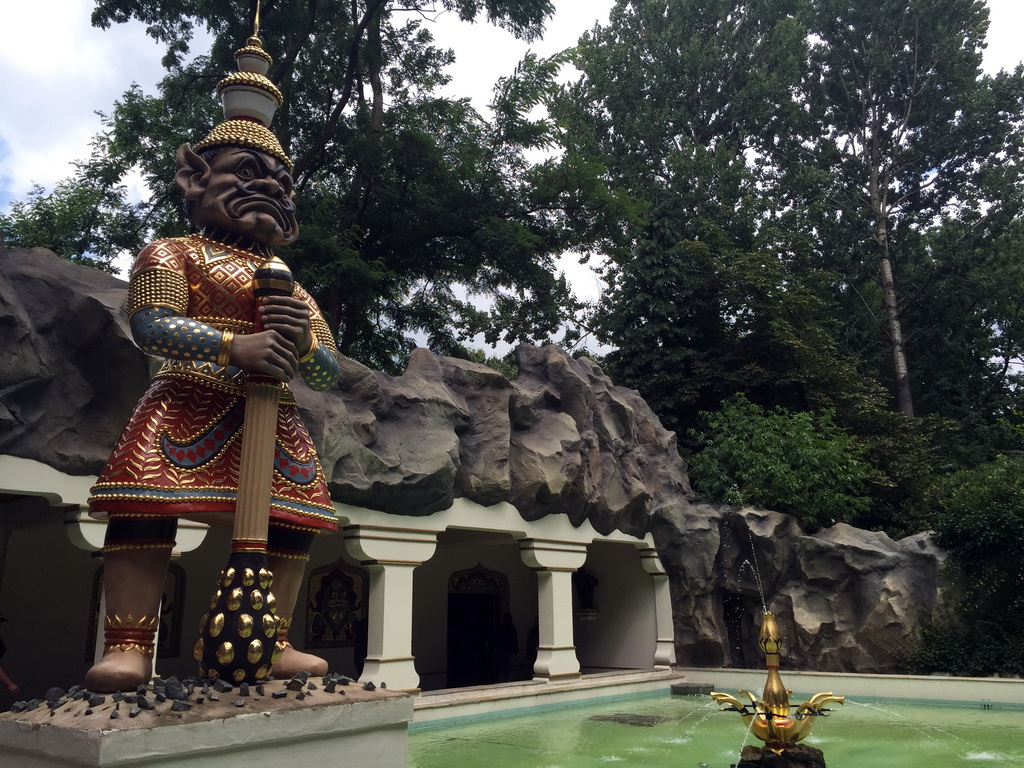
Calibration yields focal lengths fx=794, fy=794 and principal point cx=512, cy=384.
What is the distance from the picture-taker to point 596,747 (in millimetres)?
7570

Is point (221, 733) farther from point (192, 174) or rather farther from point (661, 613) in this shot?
point (661, 613)

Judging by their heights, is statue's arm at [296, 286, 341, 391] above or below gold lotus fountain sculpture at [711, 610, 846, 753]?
above

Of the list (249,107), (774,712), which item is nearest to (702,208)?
(774,712)

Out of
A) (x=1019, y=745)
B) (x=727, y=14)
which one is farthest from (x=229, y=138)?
(x=727, y=14)

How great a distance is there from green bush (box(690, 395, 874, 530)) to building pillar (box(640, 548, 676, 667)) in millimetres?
1674

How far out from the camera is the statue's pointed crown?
3.76 m

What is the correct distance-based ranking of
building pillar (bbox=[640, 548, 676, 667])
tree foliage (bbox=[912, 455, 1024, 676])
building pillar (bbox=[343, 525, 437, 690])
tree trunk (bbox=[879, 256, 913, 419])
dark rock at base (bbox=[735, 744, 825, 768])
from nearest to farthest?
1. dark rock at base (bbox=[735, 744, 825, 768])
2. building pillar (bbox=[343, 525, 437, 690])
3. tree foliage (bbox=[912, 455, 1024, 676])
4. building pillar (bbox=[640, 548, 676, 667])
5. tree trunk (bbox=[879, 256, 913, 419])

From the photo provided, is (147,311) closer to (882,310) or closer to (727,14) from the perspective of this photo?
(882,310)

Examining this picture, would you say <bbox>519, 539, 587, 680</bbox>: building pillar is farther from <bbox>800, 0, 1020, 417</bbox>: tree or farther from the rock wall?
<bbox>800, 0, 1020, 417</bbox>: tree

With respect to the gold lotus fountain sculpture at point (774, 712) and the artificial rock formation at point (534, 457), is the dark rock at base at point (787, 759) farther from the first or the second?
the artificial rock formation at point (534, 457)

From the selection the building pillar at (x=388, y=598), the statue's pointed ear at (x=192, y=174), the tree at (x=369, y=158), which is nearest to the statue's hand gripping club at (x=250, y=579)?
the statue's pointed ear at (x=192, y=174)

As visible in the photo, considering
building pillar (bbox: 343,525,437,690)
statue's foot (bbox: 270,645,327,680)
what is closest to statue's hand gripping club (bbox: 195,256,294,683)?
statue's foot (bbox: 270,645,327,680)

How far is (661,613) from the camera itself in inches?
515

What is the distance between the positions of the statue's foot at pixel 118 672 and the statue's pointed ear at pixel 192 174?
6.71 feet
